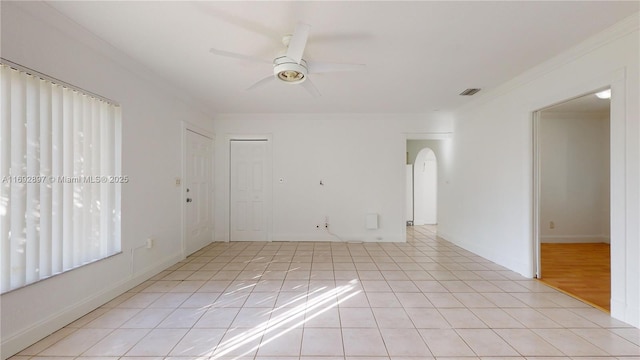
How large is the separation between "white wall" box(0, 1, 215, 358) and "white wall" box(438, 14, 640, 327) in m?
4.54

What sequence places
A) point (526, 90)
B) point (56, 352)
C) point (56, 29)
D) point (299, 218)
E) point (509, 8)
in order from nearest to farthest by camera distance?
point (56, 352) < point (509, 8) < point (56, 29) < point (526, 90) < point (299, 218)

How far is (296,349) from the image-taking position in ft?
6.01

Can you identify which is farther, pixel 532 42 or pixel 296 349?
pixel 532 42

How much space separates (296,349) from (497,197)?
343 centimetres

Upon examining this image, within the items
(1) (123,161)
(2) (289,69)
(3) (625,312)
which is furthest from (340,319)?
(1) (123,161)

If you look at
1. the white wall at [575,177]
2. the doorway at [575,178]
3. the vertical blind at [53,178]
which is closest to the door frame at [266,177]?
the vertical blind at [53,178]

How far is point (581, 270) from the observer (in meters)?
3.42

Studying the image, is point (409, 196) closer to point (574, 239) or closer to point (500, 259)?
point (574, 239)

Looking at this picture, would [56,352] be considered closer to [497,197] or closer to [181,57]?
[181,57]

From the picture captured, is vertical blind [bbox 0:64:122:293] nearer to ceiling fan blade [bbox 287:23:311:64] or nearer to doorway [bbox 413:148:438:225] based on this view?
ceiling fan blade [bbox 287:23:311:64]

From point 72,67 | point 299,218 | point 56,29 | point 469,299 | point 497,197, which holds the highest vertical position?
point 56,29

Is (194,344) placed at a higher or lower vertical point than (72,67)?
lower

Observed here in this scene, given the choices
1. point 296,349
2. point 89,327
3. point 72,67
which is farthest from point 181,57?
point 296,349

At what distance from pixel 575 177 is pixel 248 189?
6.36m
